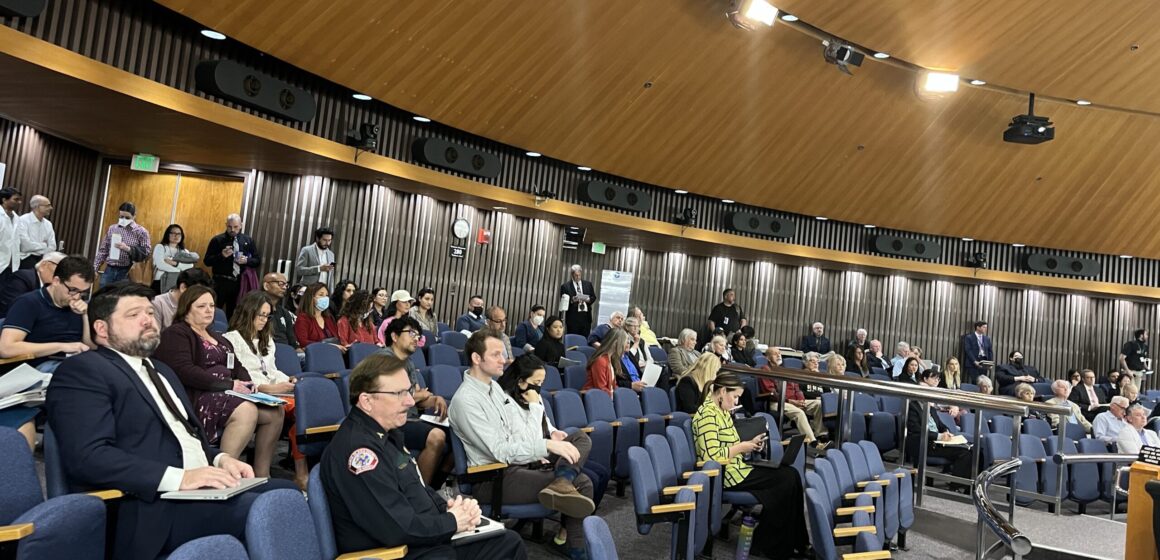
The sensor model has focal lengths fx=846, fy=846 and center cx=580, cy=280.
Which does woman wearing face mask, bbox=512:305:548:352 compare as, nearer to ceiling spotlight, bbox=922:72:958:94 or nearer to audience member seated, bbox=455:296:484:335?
audience member seated, bbox=455:296:484:335

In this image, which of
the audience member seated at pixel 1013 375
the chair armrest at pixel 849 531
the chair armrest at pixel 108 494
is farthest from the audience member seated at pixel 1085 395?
the chair armrest at pixel 108 494

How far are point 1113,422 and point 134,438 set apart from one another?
9.02m

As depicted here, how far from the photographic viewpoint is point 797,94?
1089cm

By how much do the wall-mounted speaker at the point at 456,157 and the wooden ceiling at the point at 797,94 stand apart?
373mm

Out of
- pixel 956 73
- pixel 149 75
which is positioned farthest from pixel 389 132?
pixel 956 73

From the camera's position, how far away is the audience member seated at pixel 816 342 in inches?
568

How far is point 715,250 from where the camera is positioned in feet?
46.1

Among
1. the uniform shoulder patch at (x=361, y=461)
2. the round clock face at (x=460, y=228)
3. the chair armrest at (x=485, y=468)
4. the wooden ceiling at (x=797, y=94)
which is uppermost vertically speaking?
the wooden ceiling at (x=797, y=94)

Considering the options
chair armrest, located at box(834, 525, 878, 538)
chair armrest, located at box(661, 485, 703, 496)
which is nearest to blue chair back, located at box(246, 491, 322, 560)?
chair armrest, located at box(661, 485, 703, 496)

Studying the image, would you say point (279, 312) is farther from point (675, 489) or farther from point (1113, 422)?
point (1113, 422)

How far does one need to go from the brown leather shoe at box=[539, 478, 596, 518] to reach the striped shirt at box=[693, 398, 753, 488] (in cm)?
133

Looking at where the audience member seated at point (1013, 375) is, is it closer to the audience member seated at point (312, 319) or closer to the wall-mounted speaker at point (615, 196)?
the wall-mounted speaker at point (615, 196)

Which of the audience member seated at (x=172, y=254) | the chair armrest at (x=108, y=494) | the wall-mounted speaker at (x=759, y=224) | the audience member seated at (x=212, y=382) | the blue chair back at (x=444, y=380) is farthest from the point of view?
the wall-mounted speaker at (x=759, y=224)

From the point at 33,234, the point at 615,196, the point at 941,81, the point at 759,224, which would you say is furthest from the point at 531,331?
the point at 941,81
